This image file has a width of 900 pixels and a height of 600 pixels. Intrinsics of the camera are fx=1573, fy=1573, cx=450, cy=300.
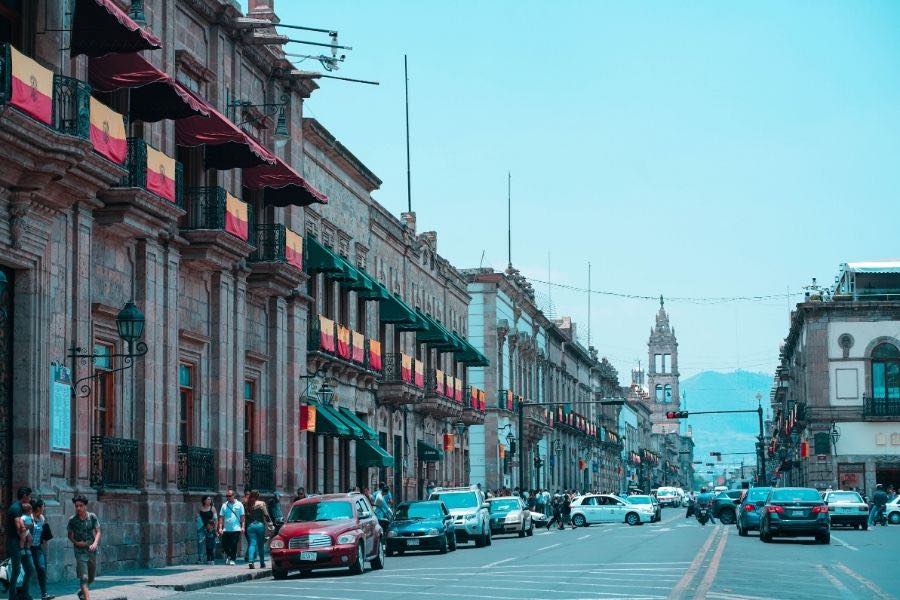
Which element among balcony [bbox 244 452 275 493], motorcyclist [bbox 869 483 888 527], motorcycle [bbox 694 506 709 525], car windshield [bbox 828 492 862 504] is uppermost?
balcony [bbox 244 452 275 493]

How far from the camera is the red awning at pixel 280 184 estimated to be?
122ft

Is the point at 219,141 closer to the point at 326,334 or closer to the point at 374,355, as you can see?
the point at 326,334

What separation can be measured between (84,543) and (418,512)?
61.2ft

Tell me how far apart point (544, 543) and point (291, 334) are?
31.0 feet

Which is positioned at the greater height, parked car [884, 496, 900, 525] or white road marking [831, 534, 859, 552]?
white road marking [831, 534, 859, 552]

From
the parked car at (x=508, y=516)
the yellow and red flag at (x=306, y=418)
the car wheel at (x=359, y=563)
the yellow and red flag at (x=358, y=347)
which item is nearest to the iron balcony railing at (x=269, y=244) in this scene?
the yellow and red flag at (x=306, y=418)

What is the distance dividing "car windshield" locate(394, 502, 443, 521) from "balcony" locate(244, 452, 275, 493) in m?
3.33

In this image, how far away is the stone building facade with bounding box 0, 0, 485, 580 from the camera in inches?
999

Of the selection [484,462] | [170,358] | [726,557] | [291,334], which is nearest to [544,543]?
[291,334]

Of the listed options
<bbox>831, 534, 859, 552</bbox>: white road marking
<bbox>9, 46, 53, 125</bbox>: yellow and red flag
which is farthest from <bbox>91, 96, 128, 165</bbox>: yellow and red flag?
<bbox>831, 534, 859, 552</bbox>: white road marking

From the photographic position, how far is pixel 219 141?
3325cm

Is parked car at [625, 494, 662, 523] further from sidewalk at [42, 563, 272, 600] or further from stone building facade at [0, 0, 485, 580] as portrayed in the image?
sidewalk at [42, 563, 272, 600]

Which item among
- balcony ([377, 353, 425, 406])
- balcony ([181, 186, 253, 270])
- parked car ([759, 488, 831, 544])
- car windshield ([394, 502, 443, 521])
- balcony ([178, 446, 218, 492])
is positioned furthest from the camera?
balcony ([377, 353, 425, 406])

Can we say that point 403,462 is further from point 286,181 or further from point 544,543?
point 286,181
